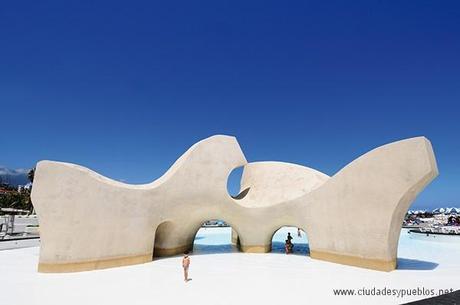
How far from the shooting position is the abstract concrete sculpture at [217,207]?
13.4 meters

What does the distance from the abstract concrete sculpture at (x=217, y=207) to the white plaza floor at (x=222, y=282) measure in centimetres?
99

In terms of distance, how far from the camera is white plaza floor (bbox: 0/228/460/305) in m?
9.29

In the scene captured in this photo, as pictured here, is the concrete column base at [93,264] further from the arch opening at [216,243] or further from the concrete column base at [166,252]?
the arch opening at [216,243]

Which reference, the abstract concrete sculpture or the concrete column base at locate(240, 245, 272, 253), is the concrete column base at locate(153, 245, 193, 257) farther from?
the concrete column base at locate(240, 245, 272, 253)

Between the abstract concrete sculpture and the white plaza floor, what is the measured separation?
39.1 inches

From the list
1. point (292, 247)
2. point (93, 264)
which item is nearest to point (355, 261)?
point (292, 247)

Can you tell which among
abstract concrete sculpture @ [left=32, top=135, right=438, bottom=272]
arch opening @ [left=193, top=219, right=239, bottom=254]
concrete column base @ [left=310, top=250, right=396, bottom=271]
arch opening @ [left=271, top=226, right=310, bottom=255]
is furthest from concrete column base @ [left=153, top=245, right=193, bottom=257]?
concrete column base @ [left=310, top=250, right=396, bottom=271]

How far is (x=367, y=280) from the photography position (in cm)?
1180

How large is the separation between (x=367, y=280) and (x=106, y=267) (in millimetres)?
11289

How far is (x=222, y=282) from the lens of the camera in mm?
11578

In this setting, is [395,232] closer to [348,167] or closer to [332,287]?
[348,167]

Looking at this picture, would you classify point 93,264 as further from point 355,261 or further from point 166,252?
point 355,261

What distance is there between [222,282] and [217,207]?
757cm

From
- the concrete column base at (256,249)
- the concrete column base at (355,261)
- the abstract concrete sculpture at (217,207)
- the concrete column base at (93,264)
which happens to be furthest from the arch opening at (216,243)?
the concrete column base at (355,261)
